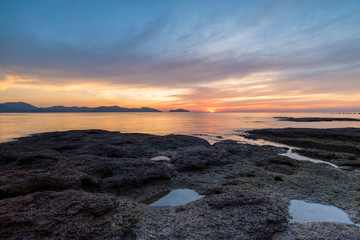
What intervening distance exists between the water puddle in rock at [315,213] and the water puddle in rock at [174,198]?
12.9 feet

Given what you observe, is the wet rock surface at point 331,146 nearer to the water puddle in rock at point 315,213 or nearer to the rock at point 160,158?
the water puddle in rock at point 315,213

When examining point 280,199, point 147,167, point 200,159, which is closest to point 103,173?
point 147,167

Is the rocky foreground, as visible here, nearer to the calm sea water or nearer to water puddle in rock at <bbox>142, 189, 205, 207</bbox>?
water puddle in rock at <bbox>142, 189, 205, 207</bbox>

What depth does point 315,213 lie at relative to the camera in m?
7.24

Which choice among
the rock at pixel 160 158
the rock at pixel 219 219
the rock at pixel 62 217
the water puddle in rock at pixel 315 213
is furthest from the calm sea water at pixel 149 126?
the rock at pixel 62 217

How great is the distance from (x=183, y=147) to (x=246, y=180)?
1161 centimetres

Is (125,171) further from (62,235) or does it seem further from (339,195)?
(339,195)

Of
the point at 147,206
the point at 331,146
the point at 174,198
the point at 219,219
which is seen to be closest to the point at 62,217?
the point at 147,206

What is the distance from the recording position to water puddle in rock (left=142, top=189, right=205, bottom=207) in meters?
8.19

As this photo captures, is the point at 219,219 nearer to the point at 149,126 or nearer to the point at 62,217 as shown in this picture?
the point at 62,217

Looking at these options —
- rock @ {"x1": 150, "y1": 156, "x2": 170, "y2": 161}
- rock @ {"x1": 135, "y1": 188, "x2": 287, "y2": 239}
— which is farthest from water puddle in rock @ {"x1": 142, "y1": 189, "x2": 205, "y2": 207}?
rock @ {"x1": 150, "y1": 156, "x2": 170, "y2": 161}

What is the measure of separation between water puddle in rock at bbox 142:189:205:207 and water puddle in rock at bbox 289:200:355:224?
394cm

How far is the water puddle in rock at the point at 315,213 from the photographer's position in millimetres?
6797

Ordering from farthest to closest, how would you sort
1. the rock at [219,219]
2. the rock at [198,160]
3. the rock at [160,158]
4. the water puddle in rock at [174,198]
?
the rock at [160,158] < the rock at [198,160] < the water puddle in rock at [174,198] < the rock at [219,219]
